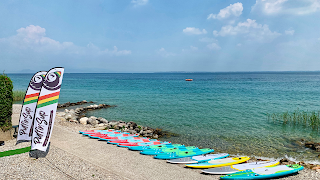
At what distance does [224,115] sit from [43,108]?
20203 mm

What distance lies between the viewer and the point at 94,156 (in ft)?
33.7

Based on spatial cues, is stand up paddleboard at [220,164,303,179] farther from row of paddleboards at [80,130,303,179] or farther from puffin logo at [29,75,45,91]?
puffin logo at [29,75,45,91]

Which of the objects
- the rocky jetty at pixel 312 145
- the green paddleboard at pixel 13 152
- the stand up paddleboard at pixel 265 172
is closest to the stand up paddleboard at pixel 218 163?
the stand up paddleboard at pixel 265 172

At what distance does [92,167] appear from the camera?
8500 millimetres

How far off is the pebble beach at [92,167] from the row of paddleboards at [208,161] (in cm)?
43

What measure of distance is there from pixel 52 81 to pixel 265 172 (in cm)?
1069

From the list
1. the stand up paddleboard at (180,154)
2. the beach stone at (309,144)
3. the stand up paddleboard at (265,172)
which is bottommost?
the beach stone at (309,144)

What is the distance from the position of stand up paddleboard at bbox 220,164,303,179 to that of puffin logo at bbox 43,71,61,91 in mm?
8603

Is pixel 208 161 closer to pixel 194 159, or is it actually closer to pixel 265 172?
pixel 194 159

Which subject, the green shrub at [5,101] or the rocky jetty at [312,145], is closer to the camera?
the green shrub at [5,101]

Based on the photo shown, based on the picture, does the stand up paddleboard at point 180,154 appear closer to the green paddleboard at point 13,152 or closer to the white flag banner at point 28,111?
the green paddleboard at point 13,152

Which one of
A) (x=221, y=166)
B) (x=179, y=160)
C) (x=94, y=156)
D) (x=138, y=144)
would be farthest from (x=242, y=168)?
(x=94, y=156)

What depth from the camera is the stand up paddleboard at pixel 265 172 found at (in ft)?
27.7

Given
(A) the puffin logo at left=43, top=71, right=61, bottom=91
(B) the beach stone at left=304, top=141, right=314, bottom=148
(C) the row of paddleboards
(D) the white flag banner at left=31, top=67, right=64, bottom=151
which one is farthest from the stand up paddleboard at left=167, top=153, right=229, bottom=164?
(B) the beach stone at left=304, top=141, right=314, bottom=148
